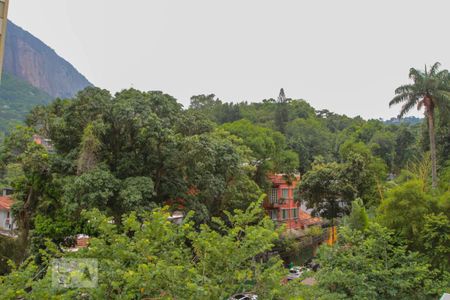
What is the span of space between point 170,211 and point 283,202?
14.4 metres

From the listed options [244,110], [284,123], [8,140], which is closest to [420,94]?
[8,140]

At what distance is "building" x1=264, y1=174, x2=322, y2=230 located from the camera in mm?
28297

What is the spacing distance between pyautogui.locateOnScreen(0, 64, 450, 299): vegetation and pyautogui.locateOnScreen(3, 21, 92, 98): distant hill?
9774cm

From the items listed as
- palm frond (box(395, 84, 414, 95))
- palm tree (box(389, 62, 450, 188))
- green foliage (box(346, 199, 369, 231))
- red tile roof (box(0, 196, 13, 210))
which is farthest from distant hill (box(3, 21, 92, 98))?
green foliage (box(346, 199, 369, 231))

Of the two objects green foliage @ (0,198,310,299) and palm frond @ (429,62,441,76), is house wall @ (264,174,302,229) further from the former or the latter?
green foliage @ (0,198,310,299)

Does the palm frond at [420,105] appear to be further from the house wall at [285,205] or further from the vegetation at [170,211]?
the house wall at [285,205]

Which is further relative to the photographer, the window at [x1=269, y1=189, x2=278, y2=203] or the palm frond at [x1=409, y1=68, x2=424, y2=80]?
the window at [x1=269, y1=189, x2=278, y2=203]

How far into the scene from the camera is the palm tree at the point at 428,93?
2050 cm

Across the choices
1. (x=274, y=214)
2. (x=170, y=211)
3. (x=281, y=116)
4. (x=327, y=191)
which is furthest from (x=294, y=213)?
(x=281, y=116)

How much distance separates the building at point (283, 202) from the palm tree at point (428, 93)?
31.3ft

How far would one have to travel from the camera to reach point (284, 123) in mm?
55531

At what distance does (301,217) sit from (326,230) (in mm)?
2318

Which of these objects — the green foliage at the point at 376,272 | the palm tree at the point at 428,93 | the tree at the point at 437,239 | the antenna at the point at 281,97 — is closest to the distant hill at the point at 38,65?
the antenna at the point at 281,97

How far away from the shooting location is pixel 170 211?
1623cm
